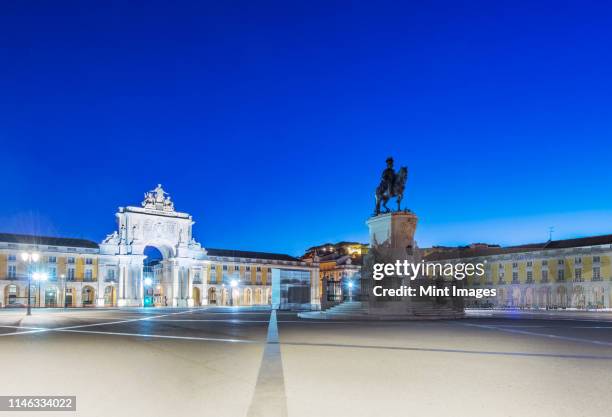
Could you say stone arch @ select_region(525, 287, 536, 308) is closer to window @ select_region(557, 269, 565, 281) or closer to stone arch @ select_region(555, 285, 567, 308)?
stone arch @ select_region(555, 285, 567, 308)

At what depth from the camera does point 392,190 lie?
33.3m

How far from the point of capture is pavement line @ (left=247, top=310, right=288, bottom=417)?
23.4 feet

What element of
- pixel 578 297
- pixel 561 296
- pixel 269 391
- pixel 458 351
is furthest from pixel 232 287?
pixel 269 391

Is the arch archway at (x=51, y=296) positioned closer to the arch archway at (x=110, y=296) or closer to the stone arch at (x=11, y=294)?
the stone arch at (x=11, y=294)

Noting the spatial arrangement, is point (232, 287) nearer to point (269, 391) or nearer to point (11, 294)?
point (11, 294)

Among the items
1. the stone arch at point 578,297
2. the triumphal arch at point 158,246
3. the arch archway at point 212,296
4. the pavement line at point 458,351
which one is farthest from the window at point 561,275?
the pavement line at point 458,351

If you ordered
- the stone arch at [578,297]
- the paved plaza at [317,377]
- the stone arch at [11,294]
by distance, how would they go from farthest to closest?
the stone arch at [11,294] < the stone arch at [578,297] < the paved plaza at [317,377]

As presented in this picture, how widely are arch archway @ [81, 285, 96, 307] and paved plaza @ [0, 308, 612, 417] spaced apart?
262 feet

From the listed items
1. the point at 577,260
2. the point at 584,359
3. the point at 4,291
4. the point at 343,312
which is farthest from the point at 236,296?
the point at 584,359

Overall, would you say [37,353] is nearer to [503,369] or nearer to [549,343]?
[503,369]

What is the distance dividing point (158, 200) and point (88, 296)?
69.0 ft

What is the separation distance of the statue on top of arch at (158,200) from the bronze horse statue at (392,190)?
219 ft

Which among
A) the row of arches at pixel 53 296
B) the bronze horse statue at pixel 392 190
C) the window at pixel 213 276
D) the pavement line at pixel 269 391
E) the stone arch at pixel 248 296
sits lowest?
the stone arch at pixel 248 296

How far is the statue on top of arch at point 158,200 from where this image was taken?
92688 mm
